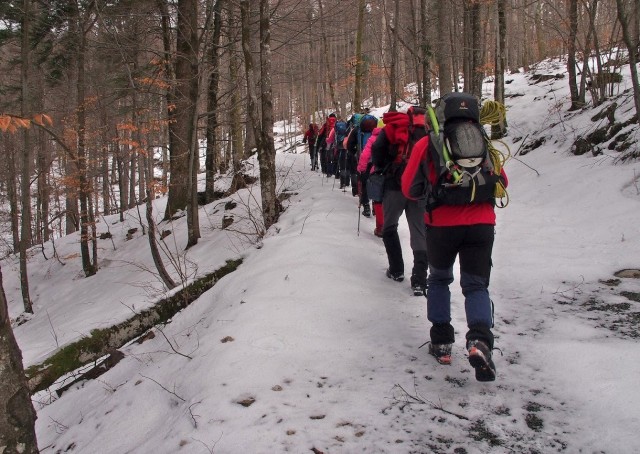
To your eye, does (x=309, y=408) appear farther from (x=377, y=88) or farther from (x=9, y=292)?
(x=377, y=88)

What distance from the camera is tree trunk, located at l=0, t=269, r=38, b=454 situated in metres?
1.94

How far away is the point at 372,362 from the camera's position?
322 cm

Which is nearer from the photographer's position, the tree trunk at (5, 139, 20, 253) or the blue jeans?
the blue jeans

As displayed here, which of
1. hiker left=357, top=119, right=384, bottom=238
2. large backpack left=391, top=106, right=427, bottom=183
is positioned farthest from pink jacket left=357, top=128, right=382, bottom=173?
large backpack left=391, top=106, right=427, bottom=183

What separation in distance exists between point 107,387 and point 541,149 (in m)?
10.7

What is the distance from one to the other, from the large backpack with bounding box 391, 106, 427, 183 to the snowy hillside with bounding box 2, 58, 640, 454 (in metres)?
1.30

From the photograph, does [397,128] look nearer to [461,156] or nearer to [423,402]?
[461,156]

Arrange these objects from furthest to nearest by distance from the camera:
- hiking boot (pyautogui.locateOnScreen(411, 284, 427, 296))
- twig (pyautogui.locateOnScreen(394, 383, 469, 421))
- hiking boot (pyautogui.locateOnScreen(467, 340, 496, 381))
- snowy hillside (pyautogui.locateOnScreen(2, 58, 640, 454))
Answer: hiking boot (pyautogui.locateOnScreen(411, 284, 427, 296)), hiking boot (pyautogui.locateOnScreen(467, 340, 496, 381)), twig (pyautogui.locateOnScreen(394, 383, 469, 421)), snowy hillside (pyautogui.locateOnScreen(2, 58, 640, 454))

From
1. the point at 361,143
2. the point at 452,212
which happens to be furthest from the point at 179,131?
the point at 452,212

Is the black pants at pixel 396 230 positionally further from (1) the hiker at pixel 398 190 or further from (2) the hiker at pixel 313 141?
(2) the hiker at pixel 313 141

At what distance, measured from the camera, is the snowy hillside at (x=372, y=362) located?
2436 mm

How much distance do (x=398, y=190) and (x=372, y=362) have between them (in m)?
2.48

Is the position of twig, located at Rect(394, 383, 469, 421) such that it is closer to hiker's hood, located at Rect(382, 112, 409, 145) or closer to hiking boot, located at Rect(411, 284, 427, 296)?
hiking boot, located at Rect(411, 284, 427, 296)

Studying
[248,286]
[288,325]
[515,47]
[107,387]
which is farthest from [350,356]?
[515,47]
